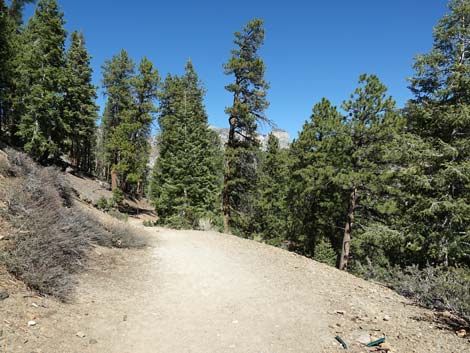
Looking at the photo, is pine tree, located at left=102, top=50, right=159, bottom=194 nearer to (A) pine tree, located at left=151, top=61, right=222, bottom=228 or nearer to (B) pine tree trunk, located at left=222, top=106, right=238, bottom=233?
(A) pine tree, located at left=151, top=61, right=222, bottom=228

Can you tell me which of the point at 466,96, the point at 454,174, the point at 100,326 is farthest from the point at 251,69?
the point at 100,326

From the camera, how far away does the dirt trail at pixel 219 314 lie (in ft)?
13.7

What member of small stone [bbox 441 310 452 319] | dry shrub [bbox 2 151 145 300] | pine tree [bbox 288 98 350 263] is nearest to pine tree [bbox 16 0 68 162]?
dry shrub [bbox 2 151 145 300]

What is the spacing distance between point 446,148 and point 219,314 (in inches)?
376

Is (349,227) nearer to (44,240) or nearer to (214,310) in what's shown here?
(214,310)

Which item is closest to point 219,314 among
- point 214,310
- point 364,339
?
point 214,310

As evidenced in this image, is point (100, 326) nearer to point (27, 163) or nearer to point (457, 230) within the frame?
point (27, 163)

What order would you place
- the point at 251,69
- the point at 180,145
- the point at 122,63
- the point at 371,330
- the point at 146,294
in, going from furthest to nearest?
the point at 122,63
the point at 180,145
the point at 251,69
the point at 146,294
the point at 371,330

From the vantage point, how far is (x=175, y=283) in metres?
7.09

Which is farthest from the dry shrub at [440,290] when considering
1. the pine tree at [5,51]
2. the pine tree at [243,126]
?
the pine tree at [5,51]

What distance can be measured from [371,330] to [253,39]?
16.6 metres

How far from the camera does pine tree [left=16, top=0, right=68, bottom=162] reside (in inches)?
710

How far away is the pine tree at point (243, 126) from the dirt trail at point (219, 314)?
31.0ft

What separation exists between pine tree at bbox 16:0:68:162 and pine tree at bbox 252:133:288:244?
15.9m
